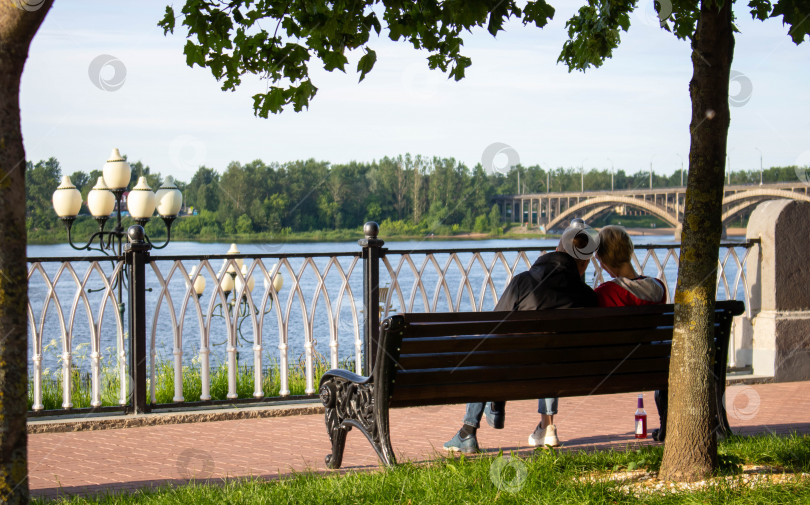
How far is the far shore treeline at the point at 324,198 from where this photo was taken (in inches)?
1522

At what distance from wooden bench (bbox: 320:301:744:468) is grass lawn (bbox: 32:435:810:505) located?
1.14 ft

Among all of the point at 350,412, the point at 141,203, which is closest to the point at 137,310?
the point at 350,412

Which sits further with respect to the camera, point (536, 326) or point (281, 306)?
point (281, 306)

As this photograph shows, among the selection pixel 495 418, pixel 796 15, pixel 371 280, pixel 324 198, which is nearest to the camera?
pixel 796 15

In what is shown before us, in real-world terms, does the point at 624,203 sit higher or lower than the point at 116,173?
lower

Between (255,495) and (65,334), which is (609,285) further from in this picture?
(65,334)

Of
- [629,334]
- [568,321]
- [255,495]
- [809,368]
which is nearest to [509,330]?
[568,321]

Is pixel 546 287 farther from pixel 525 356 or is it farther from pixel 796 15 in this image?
pixel 796 15

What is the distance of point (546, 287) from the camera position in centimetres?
486

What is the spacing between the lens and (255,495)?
3.90 meters

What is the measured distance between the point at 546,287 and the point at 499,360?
2.15 ft

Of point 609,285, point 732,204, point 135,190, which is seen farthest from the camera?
point 732,204

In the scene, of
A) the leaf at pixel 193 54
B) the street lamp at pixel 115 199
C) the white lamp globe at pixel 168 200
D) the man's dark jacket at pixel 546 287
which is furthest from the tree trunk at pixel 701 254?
the white lamp globe at pixel 168 200

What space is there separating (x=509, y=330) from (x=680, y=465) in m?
1.02
